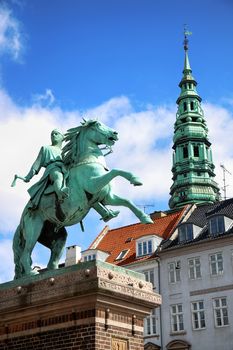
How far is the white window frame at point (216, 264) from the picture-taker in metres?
38.2

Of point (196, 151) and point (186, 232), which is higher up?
point (196, 151)

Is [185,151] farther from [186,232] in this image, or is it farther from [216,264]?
[216,264]

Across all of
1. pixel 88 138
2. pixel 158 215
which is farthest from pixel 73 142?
pixel 158 215

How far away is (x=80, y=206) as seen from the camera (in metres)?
11.5

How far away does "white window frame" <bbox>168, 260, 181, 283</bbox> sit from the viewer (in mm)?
40062

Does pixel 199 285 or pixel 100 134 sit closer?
pixel 100 134

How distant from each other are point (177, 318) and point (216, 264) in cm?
450

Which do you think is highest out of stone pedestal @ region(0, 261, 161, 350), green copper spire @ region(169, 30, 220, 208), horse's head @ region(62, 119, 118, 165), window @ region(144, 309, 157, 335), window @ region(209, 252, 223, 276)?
green copper spire @ region(169, 30, 220, 208)

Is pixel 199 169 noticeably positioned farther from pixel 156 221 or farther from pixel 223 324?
pixel 223 324

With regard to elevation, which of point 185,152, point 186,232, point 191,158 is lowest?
point 186,232

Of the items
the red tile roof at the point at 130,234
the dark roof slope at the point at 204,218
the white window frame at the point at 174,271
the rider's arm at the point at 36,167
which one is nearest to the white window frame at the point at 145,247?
the red tile roof at the point at 130,234

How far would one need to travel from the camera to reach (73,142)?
12.5 m

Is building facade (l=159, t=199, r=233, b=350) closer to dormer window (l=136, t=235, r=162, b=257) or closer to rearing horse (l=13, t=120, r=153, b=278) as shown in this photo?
dormer window (l=136, t=235, r=162, b=257)

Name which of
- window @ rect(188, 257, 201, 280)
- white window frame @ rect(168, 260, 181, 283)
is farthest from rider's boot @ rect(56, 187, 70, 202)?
white window frame @ rect(168, 260, 181, 283)
